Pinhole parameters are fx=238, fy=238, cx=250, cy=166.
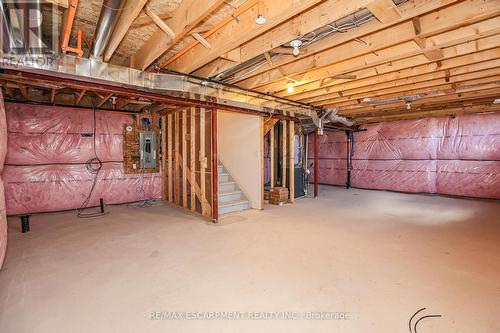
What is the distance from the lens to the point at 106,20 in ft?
6.44

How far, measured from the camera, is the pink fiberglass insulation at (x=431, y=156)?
6.02 m

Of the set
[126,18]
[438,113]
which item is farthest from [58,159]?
[438,113]

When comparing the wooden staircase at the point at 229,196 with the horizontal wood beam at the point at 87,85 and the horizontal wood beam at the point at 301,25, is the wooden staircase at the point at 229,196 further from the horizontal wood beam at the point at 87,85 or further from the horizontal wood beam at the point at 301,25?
the horizontal wood beam at the point at 301,25

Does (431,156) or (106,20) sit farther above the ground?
(106,20)

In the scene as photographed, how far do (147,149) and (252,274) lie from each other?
15.0 ft

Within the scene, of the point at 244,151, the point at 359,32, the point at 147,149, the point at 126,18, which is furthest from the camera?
the point at 147,149

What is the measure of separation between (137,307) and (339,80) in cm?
393

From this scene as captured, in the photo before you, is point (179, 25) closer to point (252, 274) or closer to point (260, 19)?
point (260, 19)

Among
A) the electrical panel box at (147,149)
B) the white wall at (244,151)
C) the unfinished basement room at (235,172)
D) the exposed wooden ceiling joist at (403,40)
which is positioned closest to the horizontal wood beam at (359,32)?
the unfinished basement room at (235,172)

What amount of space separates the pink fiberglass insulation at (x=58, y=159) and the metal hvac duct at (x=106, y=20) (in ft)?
10.1

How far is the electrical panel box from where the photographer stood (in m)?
5.69

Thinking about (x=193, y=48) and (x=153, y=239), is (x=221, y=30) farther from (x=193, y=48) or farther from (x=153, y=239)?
(x=153, y=239)

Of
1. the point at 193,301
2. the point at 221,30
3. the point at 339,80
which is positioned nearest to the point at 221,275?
the point at 193,301

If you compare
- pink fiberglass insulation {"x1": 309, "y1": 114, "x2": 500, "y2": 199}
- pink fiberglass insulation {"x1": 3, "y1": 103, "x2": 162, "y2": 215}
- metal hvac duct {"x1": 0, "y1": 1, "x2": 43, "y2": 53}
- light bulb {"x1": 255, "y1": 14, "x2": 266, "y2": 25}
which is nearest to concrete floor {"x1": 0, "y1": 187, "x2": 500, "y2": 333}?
pink fiberglass insulation {"x1": 3, "y1": 103, "x2": 162, "y2": 215}
